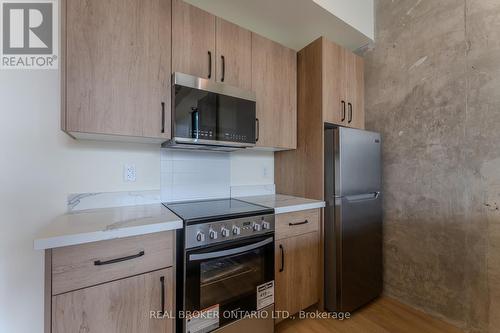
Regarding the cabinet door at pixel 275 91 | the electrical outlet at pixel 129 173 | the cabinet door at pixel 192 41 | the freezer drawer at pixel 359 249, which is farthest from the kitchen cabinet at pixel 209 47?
the freezer drawer at pixel 359 249

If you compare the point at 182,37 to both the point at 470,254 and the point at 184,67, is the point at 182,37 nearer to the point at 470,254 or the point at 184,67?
the point at 184,67

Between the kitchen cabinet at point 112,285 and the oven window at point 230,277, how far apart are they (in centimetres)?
19

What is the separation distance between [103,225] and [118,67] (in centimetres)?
88

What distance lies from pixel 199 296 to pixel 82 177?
3.47ft

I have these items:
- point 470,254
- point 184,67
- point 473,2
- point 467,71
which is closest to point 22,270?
point 184,67

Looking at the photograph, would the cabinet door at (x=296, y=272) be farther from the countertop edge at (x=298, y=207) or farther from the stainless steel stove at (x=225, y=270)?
the countertop edge at (x=298, y=207)

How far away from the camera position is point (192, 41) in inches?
58.4

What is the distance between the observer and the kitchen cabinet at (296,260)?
157cm

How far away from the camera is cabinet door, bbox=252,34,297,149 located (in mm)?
1813

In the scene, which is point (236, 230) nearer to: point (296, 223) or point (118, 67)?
point (296, 223)

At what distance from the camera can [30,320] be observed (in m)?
1.24

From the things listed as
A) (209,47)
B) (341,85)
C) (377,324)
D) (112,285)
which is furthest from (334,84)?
(112,285)

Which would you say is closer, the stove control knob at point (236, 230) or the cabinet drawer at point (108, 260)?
the cabinet drawer at point (108, 260)

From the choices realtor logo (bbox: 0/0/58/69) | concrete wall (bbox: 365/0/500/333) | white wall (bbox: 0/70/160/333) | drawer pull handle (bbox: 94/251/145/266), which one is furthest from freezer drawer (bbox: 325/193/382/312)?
realtor logo (bbox: 0/0/58/69)
